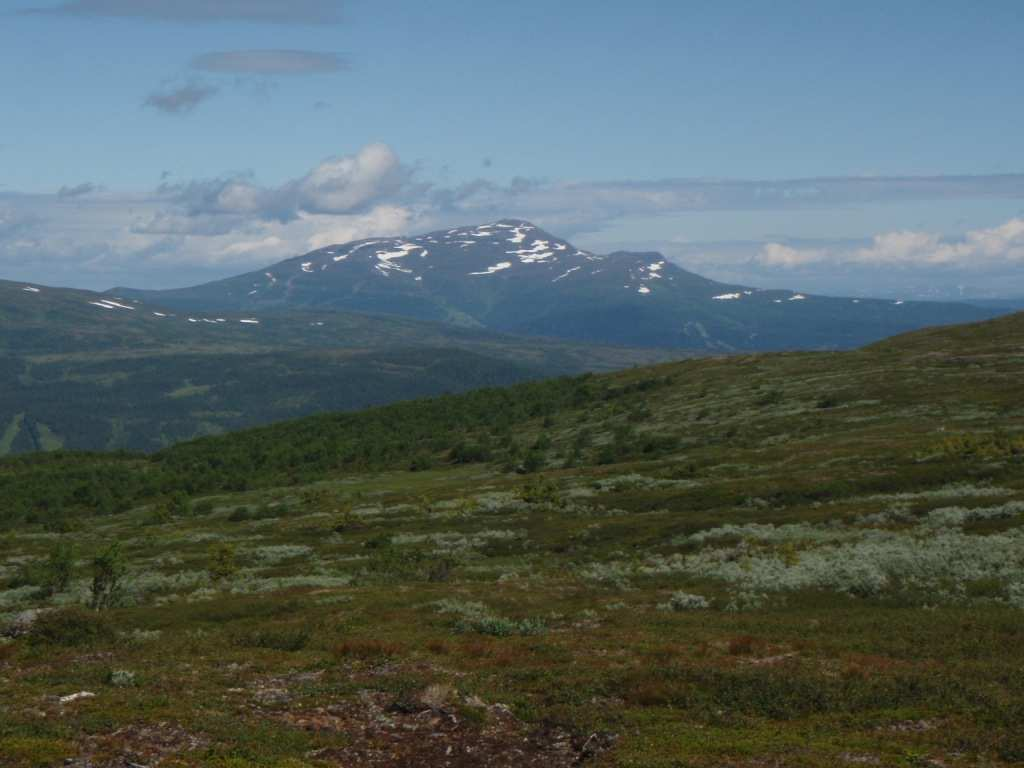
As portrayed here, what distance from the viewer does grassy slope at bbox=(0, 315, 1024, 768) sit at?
1927 cm

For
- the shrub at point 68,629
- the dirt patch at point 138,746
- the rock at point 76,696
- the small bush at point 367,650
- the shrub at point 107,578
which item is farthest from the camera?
the shrub at point 107,578

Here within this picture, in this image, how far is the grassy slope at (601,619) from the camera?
19266 millimetres

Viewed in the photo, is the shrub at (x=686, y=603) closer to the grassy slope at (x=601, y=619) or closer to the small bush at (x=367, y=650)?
the grassy slope at (x=601, y=619)

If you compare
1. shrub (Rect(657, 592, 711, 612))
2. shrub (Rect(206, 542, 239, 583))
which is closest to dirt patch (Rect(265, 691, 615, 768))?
shrub (Rect(657, 592, 711, 612))

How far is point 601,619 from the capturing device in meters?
31.2

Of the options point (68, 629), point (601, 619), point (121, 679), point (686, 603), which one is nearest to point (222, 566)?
point (68, 629)

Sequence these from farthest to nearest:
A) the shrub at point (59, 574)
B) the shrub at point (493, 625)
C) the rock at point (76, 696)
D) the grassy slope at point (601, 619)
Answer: the shrub at point (59, 574) → the shrub at point (493, 625) → the rock at point (76, 696) → the grassy slope at point (601, 619)

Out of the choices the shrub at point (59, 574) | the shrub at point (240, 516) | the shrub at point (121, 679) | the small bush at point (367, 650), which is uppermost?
the shrub at point (121, 679)

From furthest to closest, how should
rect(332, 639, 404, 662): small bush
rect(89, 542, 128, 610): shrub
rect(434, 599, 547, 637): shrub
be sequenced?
rect(89, 542, 128, 610): shrub < rect(434, 599, 547, 637): shrub < rect(332, 639, 404, 662): small bush

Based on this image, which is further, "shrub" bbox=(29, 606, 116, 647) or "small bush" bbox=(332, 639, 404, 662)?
"shrub" bbox=(29, 606, 116, 647)

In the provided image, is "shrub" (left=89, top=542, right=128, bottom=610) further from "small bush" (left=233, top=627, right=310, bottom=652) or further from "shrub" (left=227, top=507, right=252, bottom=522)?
"shrub" (left=227, top=507, right=252, bottom=522)

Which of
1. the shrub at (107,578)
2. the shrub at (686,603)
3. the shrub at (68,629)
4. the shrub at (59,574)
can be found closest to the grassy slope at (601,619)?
the shrub at (686,603)

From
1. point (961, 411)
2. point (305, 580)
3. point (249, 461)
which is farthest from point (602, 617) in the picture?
point (249, 461)

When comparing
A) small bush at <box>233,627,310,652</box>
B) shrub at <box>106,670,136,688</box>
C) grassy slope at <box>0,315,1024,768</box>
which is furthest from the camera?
small bush at <box>233,627,310,652</box>
